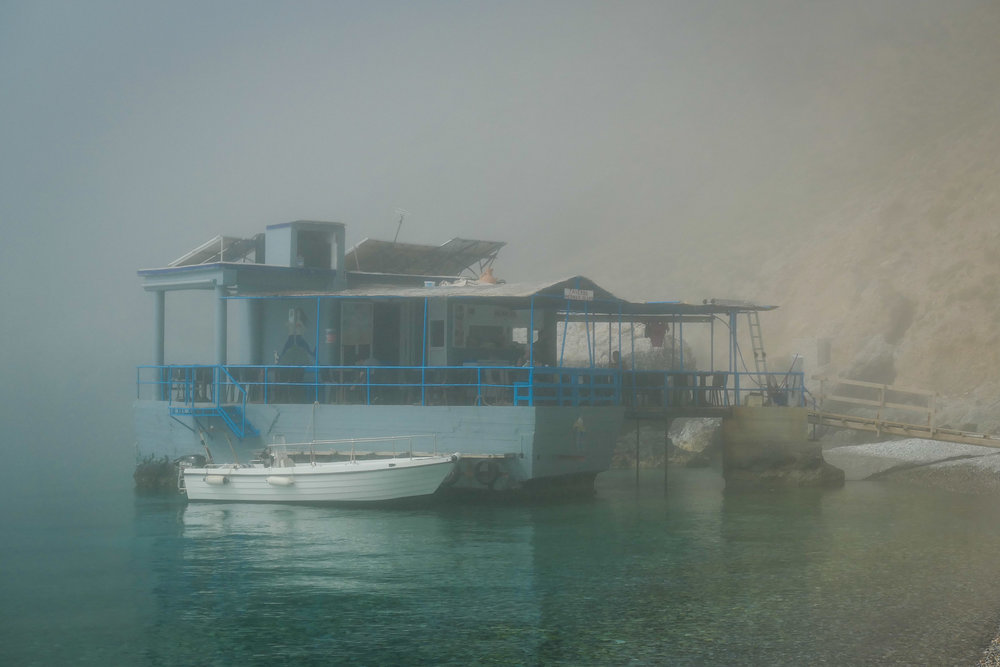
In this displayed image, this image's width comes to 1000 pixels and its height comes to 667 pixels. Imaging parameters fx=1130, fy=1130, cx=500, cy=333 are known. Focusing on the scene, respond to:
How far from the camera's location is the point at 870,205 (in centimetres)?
9288

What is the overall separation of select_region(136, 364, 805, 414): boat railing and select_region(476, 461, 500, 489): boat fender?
1706mm

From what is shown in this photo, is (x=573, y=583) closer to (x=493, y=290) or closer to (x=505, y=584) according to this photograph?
(x=505, y=584)

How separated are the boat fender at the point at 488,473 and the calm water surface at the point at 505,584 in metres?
0.79

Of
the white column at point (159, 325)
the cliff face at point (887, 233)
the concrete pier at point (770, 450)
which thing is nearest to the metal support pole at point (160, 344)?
the white column at point (159, 325)

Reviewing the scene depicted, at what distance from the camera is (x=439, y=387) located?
31.4 meters

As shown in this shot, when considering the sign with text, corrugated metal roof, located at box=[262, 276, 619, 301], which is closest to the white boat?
corrugated metal roof, located at box=[262, 276, 619, 301]

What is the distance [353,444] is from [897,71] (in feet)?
392

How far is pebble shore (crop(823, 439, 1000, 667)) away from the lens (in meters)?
35.8

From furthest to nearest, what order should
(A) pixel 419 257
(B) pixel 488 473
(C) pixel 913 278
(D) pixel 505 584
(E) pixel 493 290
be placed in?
(C) pixel 913 278 < (A) pixel 419 257 < (E) pixel 493 290 < (B) pixel 488 473 < (D) pixel 505 584

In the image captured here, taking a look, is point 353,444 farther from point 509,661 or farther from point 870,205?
point 870,205

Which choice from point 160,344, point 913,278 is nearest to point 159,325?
point 160,344

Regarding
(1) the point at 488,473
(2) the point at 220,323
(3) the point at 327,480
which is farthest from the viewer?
(2) the point at 220,323

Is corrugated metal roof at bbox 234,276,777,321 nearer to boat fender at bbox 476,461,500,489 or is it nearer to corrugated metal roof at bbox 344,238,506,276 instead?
corrugated metal roof at bbox 344,238,506,276

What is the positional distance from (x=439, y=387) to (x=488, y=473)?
136 inches
